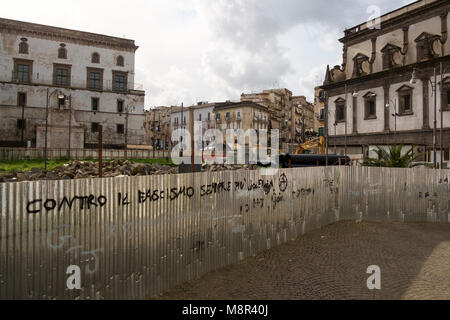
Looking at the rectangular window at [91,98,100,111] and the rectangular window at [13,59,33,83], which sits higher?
the rectangular window at [13,59,33,83]

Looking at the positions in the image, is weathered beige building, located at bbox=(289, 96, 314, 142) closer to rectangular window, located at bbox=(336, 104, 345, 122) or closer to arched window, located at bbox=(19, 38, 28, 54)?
rectangular window, located at bbox=(336, 104, 345, 122)

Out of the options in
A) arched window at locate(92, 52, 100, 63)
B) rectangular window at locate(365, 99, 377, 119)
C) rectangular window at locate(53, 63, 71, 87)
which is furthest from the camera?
arched window at locate(92, 52, 100, 63)

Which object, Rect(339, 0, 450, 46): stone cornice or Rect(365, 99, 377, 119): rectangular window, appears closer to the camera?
Rect(339, 0, 450, 46): stone cornice

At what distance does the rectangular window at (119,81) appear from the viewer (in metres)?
52.3

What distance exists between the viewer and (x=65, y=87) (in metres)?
48.2

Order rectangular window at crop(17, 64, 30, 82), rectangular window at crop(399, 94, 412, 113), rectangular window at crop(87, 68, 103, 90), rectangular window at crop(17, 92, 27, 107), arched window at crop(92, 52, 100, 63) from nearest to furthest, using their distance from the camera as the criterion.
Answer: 1. rectangular window at crop(399, 94, 412, 113)
2. rectangular window at crop(17, 92, 27, 107)
3. rectangular window at crop(17, 64, 30, 82)
4. rectangular window at crop(87, 68, 103, 90)
5. arched window at crop(92, 52, 100, 63)

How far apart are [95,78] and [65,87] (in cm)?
510

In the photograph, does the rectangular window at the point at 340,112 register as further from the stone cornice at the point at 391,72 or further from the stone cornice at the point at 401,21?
the stone cornice at the point at 401,21

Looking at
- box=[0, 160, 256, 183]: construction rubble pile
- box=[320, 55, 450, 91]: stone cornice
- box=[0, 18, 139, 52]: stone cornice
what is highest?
box=[0, 18, 139, 52]: stone cornice

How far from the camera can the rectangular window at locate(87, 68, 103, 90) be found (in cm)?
5062

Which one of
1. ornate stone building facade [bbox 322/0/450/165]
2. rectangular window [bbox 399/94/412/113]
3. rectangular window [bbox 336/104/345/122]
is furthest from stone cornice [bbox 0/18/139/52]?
rectangular window [bbox 399/94/412/113]

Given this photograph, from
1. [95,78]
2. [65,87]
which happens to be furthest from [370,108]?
[65,87]

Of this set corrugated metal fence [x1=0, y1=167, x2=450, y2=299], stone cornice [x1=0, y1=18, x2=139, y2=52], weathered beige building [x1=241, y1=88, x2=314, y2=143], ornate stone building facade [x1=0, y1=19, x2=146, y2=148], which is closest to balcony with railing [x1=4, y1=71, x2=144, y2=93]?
ornate stone building facade [x1=0, y1=19, x2=146, y2=148]
